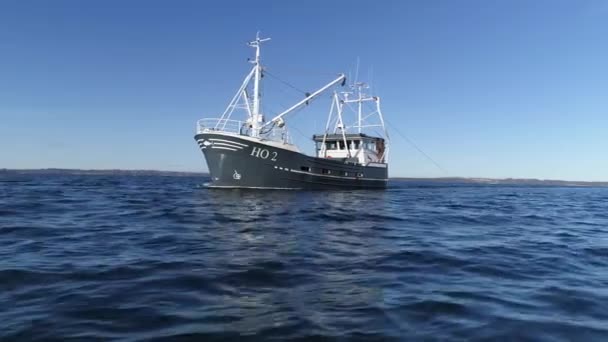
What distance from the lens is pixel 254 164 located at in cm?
3003

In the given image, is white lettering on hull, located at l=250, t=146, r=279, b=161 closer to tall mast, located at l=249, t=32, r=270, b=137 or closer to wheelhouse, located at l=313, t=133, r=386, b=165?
tall mast, located at l=249, t=32, r=270, b=137

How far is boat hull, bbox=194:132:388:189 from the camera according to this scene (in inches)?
1160

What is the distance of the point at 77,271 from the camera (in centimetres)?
666

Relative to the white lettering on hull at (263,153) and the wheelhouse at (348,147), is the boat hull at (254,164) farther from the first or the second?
the wheelhouse at (348,147)

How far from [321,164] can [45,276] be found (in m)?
29.5

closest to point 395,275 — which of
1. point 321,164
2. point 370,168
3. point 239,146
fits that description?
point 239,146

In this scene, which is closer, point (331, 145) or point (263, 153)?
point (263, 153)

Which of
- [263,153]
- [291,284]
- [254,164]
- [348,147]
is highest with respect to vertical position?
[348,147]

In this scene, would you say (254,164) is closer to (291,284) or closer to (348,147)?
(348,147)

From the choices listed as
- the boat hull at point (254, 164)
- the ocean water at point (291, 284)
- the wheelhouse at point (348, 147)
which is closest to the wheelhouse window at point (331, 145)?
the wheelhouse at point (348, 147)

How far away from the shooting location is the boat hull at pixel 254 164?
29453 millimetres

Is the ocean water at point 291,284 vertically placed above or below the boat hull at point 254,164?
below

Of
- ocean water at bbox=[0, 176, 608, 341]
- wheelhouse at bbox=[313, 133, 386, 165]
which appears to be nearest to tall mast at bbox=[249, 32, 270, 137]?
wheelhouse at bbox=[313, 133, 386, 165]

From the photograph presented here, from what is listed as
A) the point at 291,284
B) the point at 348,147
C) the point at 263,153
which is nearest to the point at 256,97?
the point at 263,153
